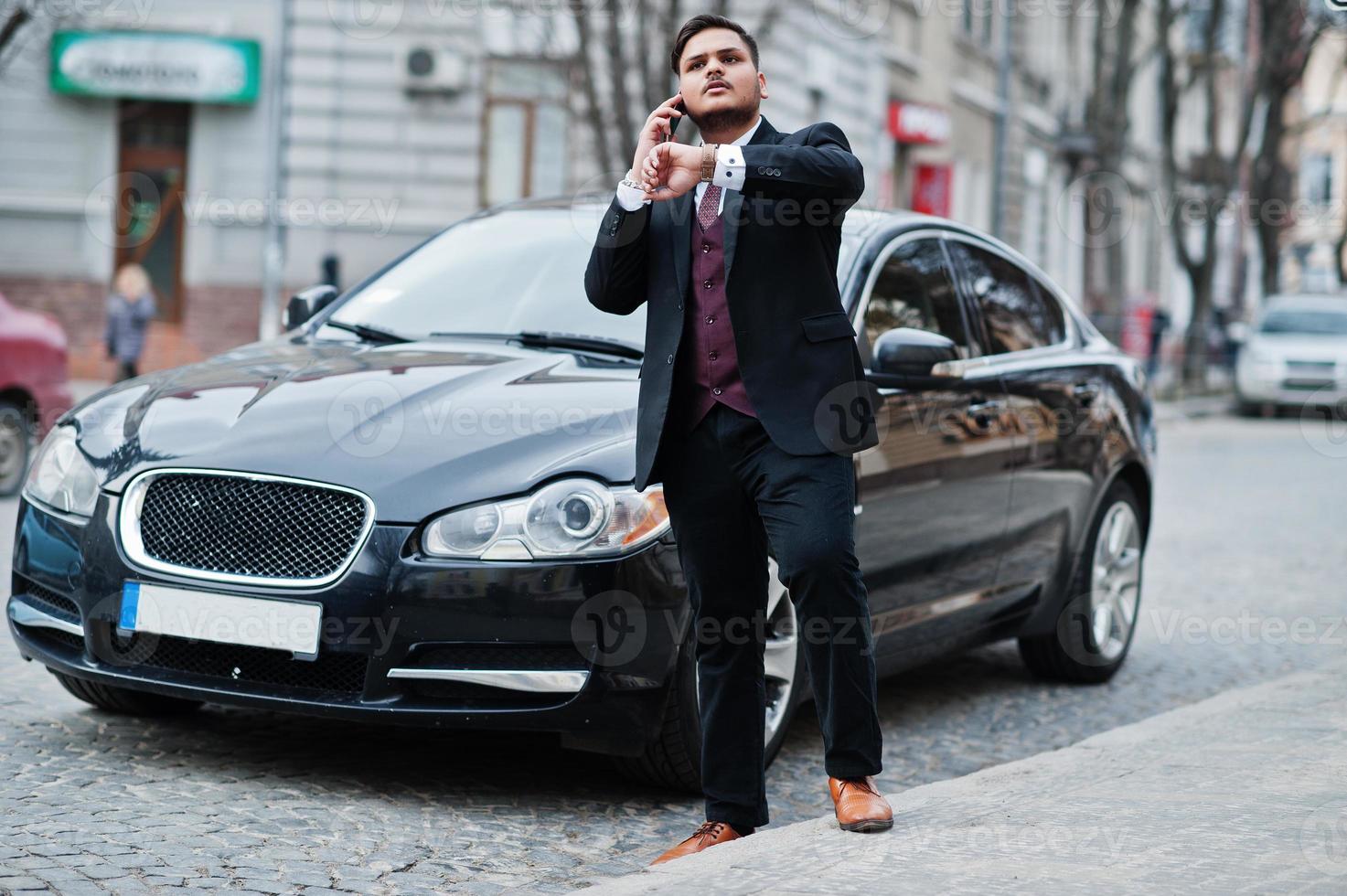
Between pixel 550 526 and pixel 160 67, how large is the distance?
816 inches

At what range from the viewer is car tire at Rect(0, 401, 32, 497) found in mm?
11422

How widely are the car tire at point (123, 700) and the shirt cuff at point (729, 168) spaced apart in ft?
8.21

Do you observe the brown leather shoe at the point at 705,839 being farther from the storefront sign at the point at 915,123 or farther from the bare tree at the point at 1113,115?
the storefront sign at the point at 915,123

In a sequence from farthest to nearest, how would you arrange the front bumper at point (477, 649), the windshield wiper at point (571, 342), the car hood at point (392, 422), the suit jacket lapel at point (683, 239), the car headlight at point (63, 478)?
the windshield wiper at point (571, 342) < the car headlight at point (63, 478) < the car hood at point (392, 422) < the front bumper at point (477, 649) < the suit jacket lapel at point (683, 239)

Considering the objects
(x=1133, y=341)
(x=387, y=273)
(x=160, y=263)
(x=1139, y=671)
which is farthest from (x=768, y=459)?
(x=1133, y=341)

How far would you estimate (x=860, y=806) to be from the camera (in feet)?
13.1

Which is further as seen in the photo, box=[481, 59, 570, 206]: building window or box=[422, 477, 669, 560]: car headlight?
box=[481, 59, 570, 206]: building window

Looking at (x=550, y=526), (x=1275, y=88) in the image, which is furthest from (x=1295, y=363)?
(x=550, y=526)

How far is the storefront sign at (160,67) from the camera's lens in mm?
23641

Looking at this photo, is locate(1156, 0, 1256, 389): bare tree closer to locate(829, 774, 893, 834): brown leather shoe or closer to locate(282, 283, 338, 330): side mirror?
locate(282, 283, 338, 330): side mirror

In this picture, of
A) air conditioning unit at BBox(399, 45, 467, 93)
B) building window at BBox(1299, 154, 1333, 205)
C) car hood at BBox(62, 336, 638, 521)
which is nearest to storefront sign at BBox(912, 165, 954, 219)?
air conditioning unit at BBox(399, 45, 467, 93)

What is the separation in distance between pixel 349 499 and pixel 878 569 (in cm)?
165

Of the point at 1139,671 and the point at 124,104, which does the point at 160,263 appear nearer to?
the point at 124,104

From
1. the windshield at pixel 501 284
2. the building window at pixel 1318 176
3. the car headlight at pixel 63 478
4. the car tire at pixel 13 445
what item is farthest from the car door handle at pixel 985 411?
the building window at pixel 1318 176
